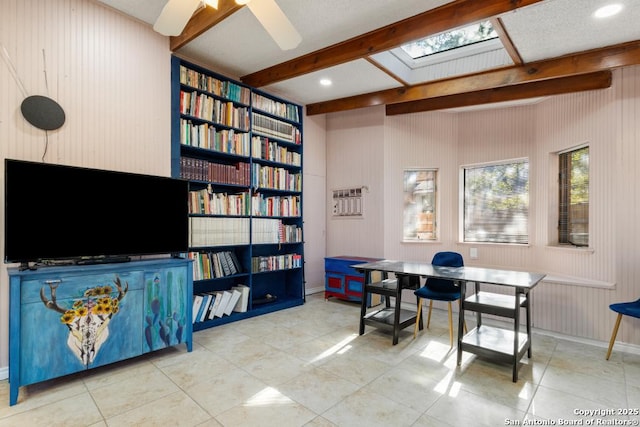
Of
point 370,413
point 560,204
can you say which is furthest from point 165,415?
point 560,204

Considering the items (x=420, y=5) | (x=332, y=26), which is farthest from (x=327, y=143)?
(x=420, y=5)

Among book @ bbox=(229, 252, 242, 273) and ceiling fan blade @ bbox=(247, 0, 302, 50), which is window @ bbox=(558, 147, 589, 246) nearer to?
ceiling fan blade @ bbox=(247, 0, 302, 50)

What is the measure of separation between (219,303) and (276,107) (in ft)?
9.03

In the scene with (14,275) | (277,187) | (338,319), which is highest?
(277,187)

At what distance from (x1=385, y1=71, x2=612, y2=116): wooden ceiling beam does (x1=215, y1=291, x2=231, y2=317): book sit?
3566 mm

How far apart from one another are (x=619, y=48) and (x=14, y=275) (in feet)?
17.4

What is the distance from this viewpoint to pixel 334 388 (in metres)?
2.52

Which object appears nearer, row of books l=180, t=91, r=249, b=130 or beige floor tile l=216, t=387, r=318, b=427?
beige floor tile l=216, t=387, r=318, b=427

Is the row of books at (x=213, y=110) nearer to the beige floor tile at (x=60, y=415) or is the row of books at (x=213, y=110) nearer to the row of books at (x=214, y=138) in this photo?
the row of books at (x=214, y=138)

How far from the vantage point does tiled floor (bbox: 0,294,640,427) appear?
2.15 meters

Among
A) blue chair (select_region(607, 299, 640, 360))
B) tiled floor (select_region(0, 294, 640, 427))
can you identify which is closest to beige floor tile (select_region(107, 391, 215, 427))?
tiled floor (select_region(0, 294, 640, 427))

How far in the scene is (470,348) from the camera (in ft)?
9.61

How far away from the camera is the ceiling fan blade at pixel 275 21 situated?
2105 millimetres

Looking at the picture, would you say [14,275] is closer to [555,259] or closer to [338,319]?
[338,319]
